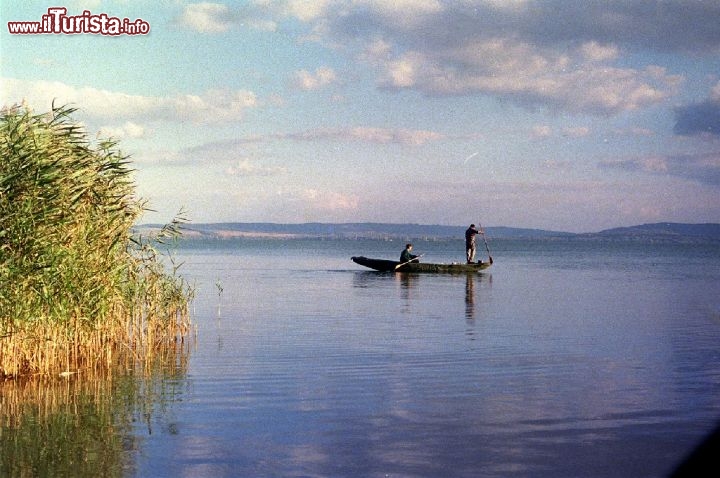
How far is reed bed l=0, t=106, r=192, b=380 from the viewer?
48.7 ft

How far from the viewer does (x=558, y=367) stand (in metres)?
17.9

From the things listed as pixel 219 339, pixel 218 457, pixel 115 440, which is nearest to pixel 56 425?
pixel 115 440

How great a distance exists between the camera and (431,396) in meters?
14.5

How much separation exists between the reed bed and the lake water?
6.48 ft

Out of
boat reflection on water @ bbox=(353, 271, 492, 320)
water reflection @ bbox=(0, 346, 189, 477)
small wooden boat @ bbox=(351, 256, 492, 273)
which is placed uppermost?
small wooden boat @ bbox=(351, 256, 492, 273)

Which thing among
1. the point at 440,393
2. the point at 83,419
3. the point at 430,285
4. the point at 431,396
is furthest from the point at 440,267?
the point at 83,419

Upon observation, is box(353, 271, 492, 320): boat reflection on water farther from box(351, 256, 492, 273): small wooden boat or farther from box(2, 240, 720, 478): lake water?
box(2, 240, 720, 478): lake water

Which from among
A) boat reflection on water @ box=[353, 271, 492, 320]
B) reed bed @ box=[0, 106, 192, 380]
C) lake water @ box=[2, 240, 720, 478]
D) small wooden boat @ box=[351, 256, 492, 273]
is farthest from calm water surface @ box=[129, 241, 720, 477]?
small wooden boat @ box=[351, 256, 492, 273]

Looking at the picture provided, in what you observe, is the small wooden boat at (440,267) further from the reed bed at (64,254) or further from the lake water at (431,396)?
the reed bed at (64,254)

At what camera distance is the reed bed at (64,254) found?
14844 millimetres

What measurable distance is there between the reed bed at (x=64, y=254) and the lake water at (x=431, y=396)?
198 cm

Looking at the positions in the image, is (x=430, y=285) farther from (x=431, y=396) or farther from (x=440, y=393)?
(x=431, y=396)

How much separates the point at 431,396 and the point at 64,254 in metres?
6.90

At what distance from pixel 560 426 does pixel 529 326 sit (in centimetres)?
1364
